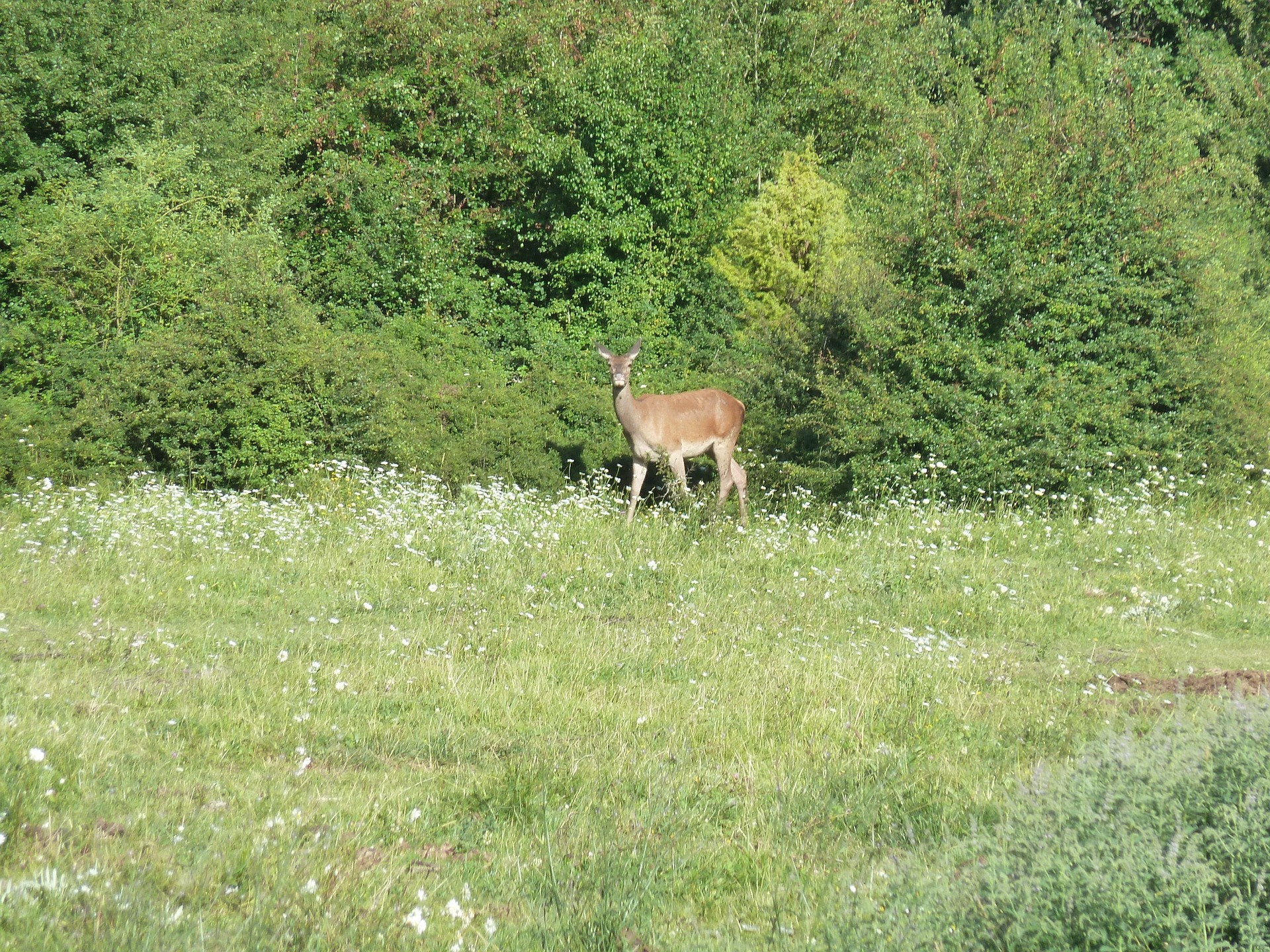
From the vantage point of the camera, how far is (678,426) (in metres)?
15.5

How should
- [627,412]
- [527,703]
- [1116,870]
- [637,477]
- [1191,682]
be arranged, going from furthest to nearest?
[627,412] < [637,477] < [1191,682] < [527,703] < [1116,870]

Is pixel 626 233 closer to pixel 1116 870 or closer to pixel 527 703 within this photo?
pixel 527 703

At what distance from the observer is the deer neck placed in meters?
15.3

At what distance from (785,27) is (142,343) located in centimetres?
1859

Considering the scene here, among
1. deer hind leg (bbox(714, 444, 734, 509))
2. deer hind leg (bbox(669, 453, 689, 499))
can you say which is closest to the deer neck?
deer hind leg (bbox(669, 453, 689, 499))

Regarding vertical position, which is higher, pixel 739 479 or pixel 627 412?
pixel 627 412

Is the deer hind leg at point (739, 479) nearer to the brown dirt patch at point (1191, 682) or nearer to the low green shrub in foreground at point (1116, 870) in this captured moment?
the brown dirt patch at point (1191, 682)

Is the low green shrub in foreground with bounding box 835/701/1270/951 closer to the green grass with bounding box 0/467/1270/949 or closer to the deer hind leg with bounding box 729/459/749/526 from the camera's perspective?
the green grass with bounding box 0/467/1270/949

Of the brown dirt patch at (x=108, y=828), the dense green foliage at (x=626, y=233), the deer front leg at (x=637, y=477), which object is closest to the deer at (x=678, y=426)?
the deer front leg at (x=637, y=477)

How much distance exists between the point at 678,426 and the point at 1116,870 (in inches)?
475

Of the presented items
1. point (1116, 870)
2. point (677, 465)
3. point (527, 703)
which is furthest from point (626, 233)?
point (1116, 870)

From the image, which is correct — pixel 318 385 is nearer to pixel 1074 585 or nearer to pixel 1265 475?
pixel 1074 585

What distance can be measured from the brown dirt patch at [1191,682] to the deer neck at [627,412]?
8203 millimetres

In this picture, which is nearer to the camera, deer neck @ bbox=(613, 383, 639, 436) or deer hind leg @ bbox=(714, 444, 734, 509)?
deer neck @ bbox=(613, 383, 639, 436)
